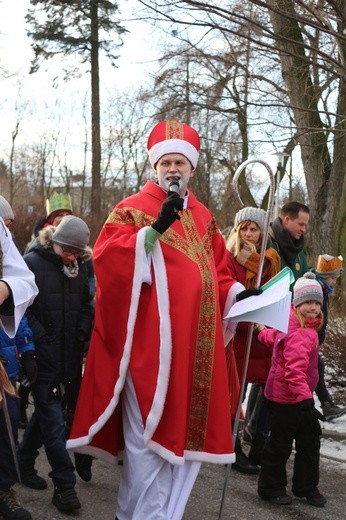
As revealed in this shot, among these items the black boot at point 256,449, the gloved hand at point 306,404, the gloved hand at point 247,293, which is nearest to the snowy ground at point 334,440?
the black boot at point 256,449

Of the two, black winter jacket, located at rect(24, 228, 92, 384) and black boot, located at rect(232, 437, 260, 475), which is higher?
black winter jacket, located at rect(24, 228, 92, 384)

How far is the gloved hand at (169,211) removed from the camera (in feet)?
13.7

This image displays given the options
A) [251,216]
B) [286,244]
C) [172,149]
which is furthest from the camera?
[286,244]

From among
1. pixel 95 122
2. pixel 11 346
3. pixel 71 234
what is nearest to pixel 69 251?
pixel 71 234

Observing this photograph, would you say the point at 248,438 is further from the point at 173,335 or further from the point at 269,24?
the point at 269,24

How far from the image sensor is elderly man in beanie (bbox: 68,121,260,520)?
4.30 m

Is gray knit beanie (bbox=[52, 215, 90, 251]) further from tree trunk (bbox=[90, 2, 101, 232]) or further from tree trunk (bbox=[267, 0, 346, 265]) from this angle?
tree trunk (bbox=[90, 2, 101, 232])

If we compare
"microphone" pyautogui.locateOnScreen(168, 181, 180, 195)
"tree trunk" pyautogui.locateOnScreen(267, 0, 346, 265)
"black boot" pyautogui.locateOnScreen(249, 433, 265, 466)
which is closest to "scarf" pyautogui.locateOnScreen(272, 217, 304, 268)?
"black boot" pyautogui.locateOnScreen(249, 433, 265, 466)

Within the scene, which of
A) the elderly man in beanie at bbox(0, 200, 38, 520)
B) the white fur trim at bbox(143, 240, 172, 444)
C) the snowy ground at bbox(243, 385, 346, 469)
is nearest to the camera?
the elderly man in beanie at bbox(0, 200, 38, 520)

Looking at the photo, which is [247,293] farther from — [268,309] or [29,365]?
[29,365]

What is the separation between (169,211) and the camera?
165 inches

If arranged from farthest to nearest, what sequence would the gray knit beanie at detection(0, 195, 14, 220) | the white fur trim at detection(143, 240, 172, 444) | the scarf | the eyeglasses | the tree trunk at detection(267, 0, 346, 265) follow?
the tree trunk at detection(267, 0, 346, 265)
the scarf
the gray knit beanie at detection(0, 195, 14, 220)
the eyeglasses
the white fur trim at detection(143, 240, 172, 444)

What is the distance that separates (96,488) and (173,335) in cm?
165

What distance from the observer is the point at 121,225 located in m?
4.49
